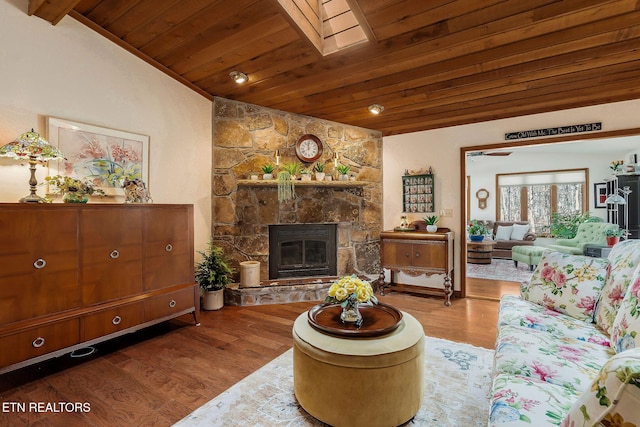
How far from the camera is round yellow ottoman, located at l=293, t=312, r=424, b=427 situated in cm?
154

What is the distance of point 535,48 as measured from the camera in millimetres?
2367

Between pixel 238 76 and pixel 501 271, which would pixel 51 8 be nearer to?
pixel 238 76

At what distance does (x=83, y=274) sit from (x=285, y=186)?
2191 millimetres

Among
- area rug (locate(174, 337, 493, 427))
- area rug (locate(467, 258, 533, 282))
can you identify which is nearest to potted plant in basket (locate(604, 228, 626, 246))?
area rug (locate(467, 258, 533, 282))

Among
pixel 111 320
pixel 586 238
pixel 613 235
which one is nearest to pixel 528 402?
pixel 111 320

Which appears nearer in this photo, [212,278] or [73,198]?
[73,198]

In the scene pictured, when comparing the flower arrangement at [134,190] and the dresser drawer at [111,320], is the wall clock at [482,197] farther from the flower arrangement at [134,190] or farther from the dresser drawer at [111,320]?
the dresser drawer at [111,320]

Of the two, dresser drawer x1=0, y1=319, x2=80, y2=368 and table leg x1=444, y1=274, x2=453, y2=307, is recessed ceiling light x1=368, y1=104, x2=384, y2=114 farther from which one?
dresser drawer x1=0, y1=319, x2=80, y2=368

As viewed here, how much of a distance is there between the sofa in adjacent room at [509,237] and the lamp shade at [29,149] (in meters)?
7.68

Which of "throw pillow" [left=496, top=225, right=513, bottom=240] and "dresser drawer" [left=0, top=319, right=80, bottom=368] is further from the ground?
"throw pillow" [left=496, top=225, right=513, bottom=240]

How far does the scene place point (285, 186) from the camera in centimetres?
388

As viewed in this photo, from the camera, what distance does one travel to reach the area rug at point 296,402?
1718mm

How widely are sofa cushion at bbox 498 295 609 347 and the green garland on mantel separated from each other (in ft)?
8.40

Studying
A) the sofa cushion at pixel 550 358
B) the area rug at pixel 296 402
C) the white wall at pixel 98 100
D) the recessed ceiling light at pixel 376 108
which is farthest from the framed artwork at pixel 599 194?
the white wall at pixel 98 100
